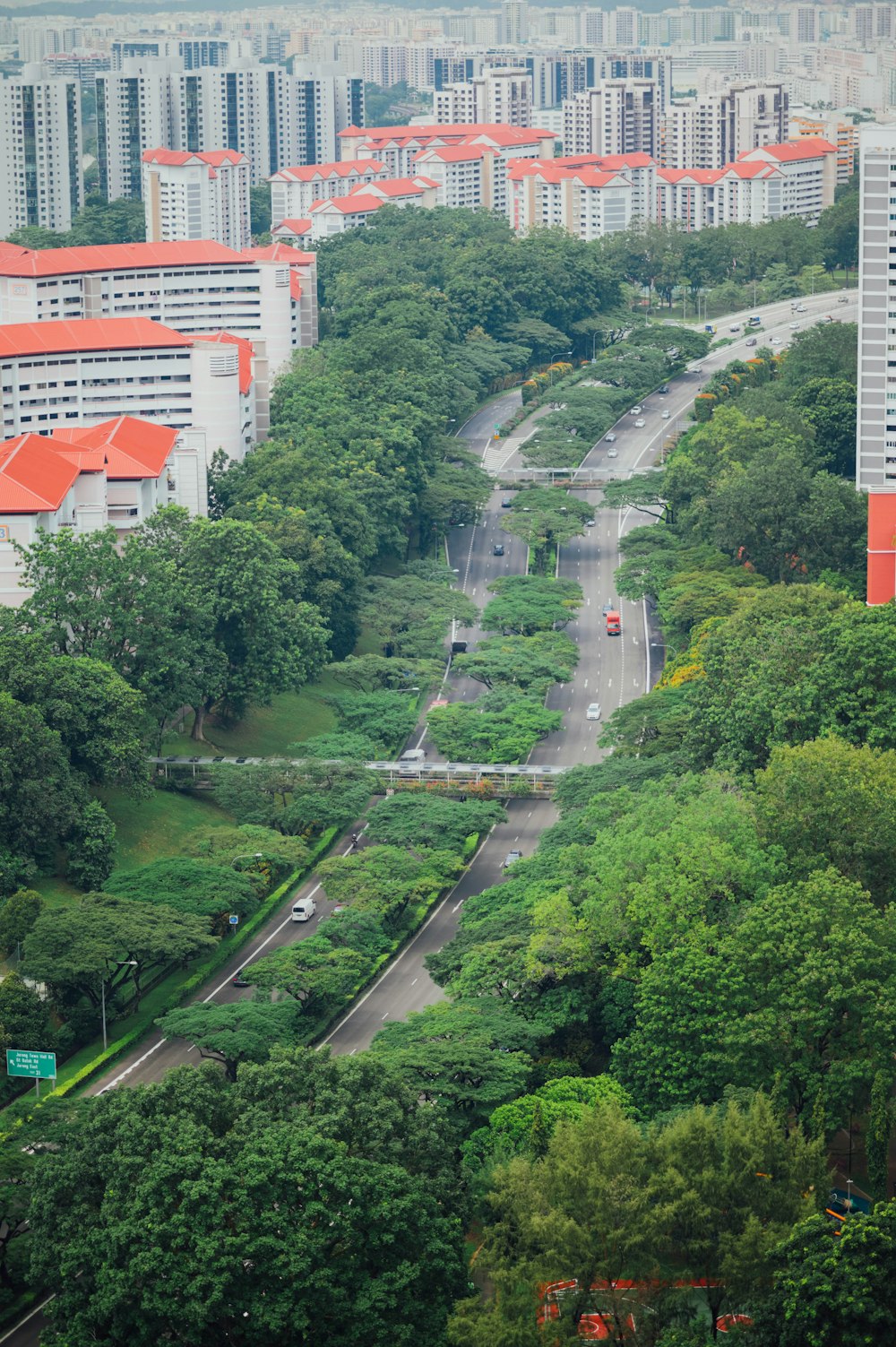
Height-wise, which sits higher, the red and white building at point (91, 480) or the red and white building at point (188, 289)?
the red and white building at point (188, 289)

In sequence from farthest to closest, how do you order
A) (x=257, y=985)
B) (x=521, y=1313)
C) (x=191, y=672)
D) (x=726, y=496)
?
(x=726, y=496)
(x=191, y=672)
(x=257, y=985)
(x=521, y=1313)

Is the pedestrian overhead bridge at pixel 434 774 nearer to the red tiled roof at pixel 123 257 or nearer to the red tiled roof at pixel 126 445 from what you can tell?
the red tiled roof at pixel 126 445

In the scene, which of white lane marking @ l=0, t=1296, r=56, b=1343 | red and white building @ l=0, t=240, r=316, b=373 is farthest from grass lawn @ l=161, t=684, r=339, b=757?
red and white building @ l=0, t=240, r=316, b=373

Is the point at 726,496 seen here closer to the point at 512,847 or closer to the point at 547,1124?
the point at 512,847

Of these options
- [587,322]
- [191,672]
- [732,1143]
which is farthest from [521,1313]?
[587,322]

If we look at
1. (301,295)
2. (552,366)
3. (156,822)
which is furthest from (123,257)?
(156,822)

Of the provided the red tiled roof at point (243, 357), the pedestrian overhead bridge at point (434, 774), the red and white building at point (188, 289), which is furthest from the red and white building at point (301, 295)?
the pedestrian overhead bridge at point (434, 774)

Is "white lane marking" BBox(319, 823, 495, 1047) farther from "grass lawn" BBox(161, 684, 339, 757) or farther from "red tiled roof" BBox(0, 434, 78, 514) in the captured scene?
"red tiled roof" BBox(0, 434, 78, 514)
